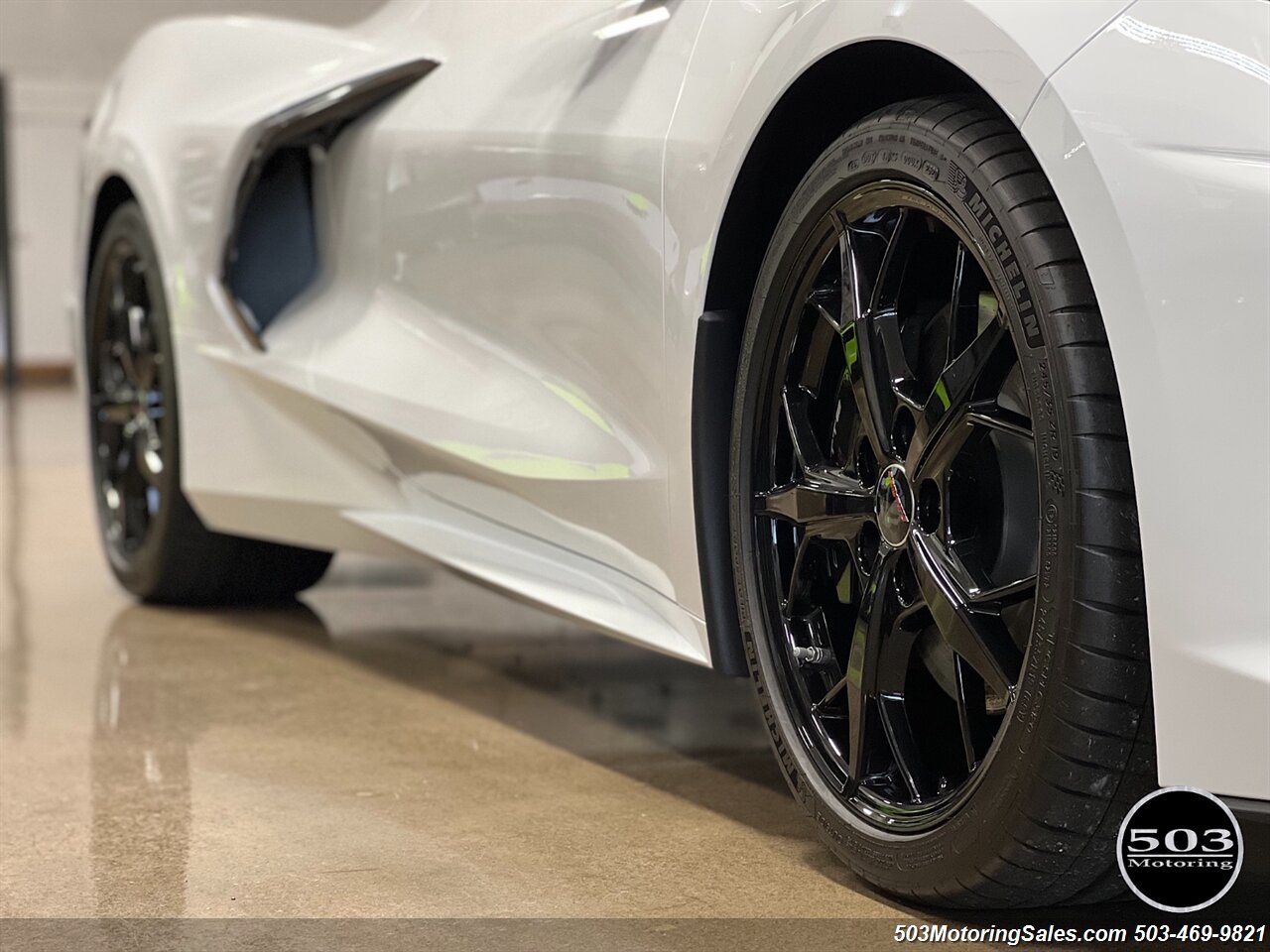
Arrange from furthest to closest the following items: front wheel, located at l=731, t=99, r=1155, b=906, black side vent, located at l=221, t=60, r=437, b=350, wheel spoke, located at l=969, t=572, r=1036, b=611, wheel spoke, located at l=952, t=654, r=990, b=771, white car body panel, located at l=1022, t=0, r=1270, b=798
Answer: black side vent, located at l=221, t=60, r=437, b=350, wheel spoke, located at l=952, t=654, r=990, b=771, wheel spoke, located at l=969, t=572, r=1036, b=611, front wheel, located at l=731, t=99, r=1155, b=906, white car body panel, located at l=1022, t=0, r=1270, b=798

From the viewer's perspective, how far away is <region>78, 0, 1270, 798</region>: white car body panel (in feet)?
4.04

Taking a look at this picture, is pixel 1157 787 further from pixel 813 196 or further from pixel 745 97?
pixel 745 97

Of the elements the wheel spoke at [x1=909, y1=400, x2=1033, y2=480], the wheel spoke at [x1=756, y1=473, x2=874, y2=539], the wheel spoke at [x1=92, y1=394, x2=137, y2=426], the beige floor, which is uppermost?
the wheel spoke at [x1=909, y1=400, x2=1033, y2=480]

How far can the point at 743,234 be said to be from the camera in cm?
177

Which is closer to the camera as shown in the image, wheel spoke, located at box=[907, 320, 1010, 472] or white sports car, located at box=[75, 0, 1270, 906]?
white sports car, located at box=[75, 0, 1270, 906]

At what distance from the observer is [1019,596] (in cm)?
144

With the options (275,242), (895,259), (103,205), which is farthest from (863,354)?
(103,205)

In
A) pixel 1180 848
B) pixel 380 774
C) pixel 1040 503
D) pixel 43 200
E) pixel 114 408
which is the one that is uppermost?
pixel 43 200

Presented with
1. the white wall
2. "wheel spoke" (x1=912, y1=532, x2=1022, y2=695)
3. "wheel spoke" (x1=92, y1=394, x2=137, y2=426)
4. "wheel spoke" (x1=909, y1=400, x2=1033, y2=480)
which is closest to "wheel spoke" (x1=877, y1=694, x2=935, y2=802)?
"wheel spoke" (x1=912, y1=532, x2=1022, y2=695)

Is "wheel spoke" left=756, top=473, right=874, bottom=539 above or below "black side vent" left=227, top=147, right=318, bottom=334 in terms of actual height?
below

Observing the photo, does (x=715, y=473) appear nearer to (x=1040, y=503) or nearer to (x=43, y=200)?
(x=1040, y=503)

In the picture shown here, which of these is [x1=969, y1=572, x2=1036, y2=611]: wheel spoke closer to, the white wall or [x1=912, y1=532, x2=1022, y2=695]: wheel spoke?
[x1=912, y1=532, x2=1022, y2=695]: wheel spoke

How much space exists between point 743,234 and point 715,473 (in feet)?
0.86

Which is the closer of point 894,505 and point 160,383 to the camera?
point 894,505
